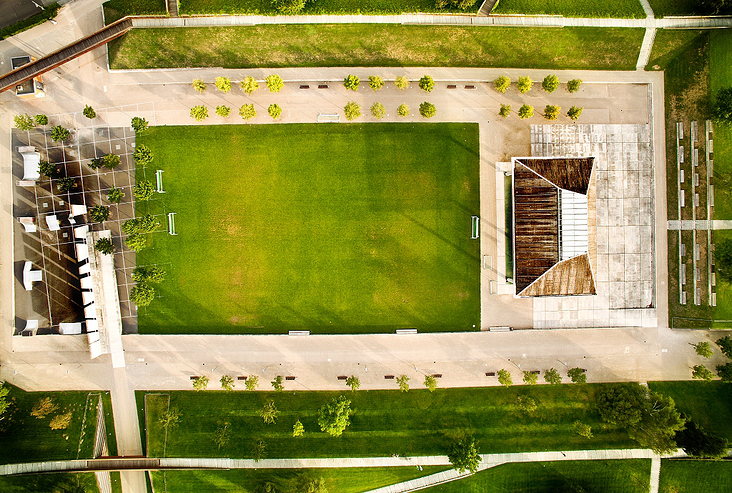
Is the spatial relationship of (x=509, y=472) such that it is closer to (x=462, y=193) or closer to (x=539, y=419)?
(x=539, y=419)

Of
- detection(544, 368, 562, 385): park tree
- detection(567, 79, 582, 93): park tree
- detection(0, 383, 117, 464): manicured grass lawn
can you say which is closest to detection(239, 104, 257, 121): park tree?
detection(567, 79, 582, 93): park tree

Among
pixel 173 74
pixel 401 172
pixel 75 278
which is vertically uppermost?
pixel 173 74

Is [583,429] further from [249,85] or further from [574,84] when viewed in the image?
[249,85]

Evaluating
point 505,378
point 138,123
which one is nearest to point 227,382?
point 138,123

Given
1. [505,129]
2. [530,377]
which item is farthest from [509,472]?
[505,129]

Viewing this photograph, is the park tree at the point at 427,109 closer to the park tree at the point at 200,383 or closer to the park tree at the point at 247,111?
the park tree at the point at 247,111

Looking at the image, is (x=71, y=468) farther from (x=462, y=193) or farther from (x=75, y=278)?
(x=462, y=193)

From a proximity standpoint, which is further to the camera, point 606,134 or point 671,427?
point 606,134

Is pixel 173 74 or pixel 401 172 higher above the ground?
pixel 173 74

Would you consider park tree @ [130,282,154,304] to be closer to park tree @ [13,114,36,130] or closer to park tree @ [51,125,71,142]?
park tree @ [51,125,71,142]
